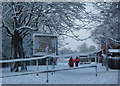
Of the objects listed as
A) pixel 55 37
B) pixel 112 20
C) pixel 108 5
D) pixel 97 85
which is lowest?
pixel 97 85

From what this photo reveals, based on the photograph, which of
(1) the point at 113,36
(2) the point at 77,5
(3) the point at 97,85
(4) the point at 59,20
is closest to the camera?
(3) the point at 97,85

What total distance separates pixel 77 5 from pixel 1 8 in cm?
678

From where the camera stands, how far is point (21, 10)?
667 inches

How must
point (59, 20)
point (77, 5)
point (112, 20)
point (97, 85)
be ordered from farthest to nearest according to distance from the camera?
point (59, 20), point (77, 5), point (112, 20), point (97, 85)

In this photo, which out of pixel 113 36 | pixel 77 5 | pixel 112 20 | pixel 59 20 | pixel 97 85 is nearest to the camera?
pixel 97 85

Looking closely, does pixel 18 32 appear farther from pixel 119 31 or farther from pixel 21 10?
pixel 119 31

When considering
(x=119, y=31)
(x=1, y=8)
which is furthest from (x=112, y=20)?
(x=1, y=8)

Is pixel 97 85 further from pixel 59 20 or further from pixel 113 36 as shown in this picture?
pixel 113 36

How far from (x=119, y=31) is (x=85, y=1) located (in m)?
3.42

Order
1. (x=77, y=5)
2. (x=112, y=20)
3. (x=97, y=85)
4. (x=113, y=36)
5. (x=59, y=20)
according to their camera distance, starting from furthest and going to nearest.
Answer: (x=113, y=36) → (x=59, y=20) → (x=77, y=5) → (x=112, y=20) → (x=97, y=85)

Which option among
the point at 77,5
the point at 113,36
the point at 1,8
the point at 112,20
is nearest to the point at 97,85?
the point at 112,20

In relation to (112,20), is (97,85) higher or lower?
lower

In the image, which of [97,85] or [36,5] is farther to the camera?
[36,5]

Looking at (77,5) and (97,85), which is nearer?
(97,85)
